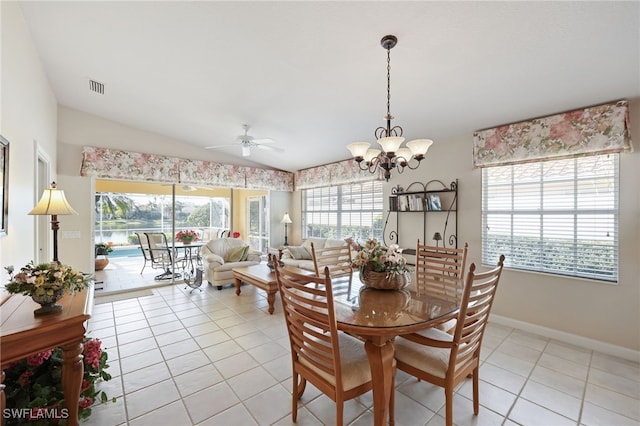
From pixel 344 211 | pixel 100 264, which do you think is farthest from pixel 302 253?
pixel 100 264

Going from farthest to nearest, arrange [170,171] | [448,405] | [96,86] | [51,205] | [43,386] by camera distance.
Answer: [170,171] < [96,86] < [51,205] < [43,386] < [448,405]

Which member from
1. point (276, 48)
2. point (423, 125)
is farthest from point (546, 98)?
point (276, 48)

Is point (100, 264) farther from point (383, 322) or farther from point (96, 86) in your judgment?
point (383, 322)

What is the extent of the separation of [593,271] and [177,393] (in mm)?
4133

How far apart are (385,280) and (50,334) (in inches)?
80.2

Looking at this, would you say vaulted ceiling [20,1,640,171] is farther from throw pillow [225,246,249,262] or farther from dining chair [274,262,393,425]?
throw pillow [225,246,249,262]

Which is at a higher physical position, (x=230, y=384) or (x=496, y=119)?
(x=496, y=119)

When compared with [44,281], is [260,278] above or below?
below

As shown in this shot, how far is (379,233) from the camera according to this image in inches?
199

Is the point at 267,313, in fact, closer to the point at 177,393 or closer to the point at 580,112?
the point at 177,393

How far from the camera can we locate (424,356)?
69.4 inches

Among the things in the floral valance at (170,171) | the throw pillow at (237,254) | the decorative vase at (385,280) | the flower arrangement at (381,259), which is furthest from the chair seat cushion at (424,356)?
the floral valance at (170,171)

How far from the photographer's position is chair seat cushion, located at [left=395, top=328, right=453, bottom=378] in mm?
1686

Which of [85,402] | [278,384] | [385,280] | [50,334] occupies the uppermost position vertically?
[385,280]
